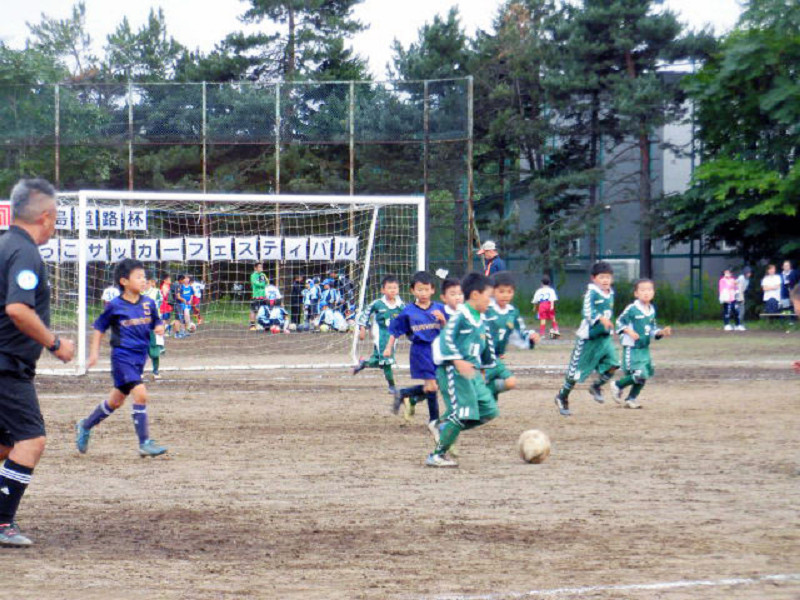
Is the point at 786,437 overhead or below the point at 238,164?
below

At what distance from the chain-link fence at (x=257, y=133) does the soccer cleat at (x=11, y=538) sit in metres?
23.5

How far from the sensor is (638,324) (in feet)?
45.7

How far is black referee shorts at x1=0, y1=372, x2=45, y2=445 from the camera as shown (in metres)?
6.29

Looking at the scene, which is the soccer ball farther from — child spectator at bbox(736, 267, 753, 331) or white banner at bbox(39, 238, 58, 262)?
child spectator at bbox(736, 267, 753, 331)

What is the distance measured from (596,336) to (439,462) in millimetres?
4669

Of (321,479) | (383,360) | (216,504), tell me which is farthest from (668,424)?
(216,504)

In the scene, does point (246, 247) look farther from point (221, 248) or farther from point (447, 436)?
point (447, 436)

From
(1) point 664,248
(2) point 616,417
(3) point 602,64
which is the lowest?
(2) point 616,417

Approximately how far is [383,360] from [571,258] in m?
26.1

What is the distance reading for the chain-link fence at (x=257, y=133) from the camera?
29.9 meters

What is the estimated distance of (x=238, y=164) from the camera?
3138 cm

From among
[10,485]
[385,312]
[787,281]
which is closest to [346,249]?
[787,281]

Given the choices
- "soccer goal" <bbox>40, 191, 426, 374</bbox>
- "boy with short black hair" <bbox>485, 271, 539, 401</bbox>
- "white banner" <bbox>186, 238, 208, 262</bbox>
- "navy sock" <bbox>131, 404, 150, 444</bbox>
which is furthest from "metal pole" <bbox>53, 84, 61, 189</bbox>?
"navy sock" <bbox>131, 404, 150, 444</bbox>

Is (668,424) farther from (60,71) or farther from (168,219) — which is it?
(60,71)
